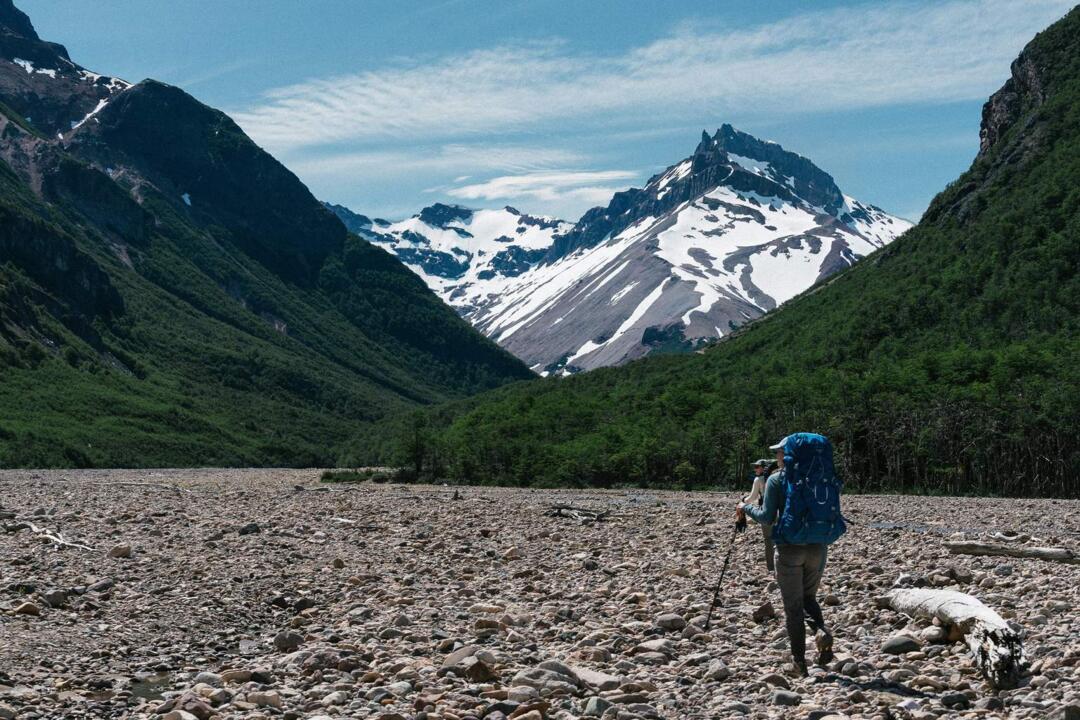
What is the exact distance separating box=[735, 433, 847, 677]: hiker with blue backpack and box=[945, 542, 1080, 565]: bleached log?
1068cm

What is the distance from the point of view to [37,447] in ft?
409

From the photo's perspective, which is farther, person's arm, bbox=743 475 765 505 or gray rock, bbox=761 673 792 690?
person's arm, bbox=743 475 765 505

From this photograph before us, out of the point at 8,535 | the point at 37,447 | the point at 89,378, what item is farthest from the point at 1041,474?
the point at 89,378

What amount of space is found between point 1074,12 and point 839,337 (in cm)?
7398

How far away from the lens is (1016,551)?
2322 centimetres

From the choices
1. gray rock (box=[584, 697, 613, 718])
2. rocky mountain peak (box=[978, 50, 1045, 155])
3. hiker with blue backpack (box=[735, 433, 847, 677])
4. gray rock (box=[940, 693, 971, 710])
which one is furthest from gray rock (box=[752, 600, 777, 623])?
Answer: rocky mountain peak (box=[978, 50, 1045, 155])

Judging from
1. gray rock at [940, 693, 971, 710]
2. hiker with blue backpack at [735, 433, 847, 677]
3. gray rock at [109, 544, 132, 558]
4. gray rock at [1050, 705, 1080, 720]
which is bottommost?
gray rock at [109, 544, 132, 558]

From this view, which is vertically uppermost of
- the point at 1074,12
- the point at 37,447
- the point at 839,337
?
the point at 1074,12

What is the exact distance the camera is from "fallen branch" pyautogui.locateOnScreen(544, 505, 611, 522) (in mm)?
40500

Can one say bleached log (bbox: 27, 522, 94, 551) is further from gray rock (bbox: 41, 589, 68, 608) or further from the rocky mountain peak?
the rocky mountain peak

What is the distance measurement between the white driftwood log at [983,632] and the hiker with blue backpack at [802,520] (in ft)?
5.98

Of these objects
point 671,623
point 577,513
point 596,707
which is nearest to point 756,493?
point 671,623

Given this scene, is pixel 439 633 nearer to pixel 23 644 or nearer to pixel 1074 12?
pixel 23 644

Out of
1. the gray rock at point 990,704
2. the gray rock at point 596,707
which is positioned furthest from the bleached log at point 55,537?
the gray rock at point 990,704
